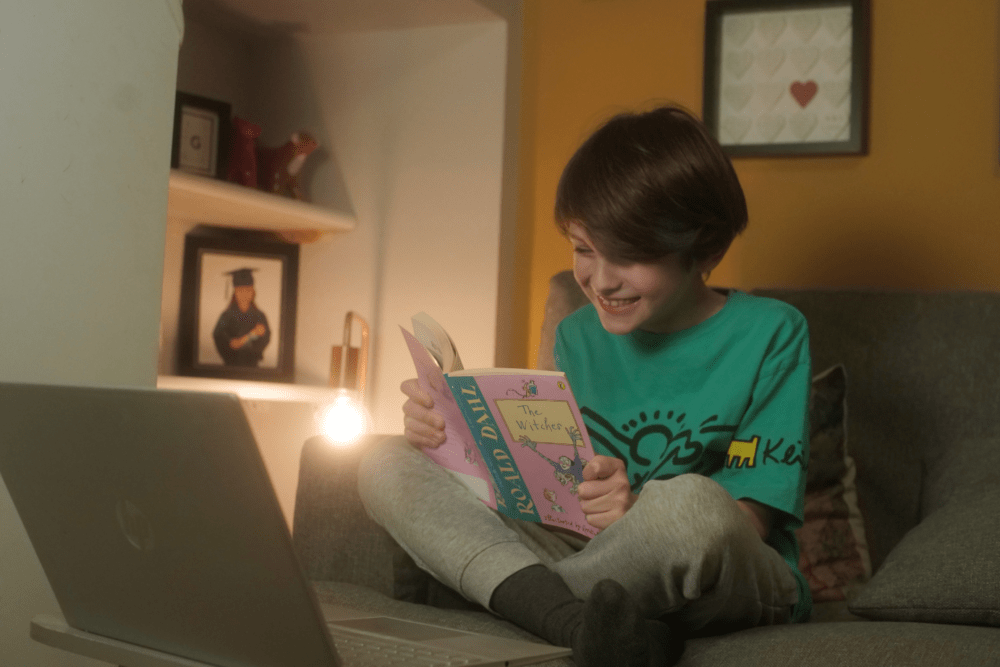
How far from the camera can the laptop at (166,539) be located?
1.86ft

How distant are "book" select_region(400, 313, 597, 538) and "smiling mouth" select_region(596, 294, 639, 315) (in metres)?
0.22

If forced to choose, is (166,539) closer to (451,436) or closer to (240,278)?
(451,436)

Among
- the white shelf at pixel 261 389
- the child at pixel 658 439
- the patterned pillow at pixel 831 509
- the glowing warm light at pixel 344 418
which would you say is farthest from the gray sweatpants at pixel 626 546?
the white shelf at pixel 261 389

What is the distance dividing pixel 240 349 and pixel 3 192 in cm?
90

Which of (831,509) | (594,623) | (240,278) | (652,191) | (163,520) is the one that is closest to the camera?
(163,520)

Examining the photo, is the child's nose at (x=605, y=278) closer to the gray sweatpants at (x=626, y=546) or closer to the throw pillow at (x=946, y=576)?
the gray sweatpants at (x=626, y=546)

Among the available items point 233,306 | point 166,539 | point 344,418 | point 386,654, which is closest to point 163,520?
point 166,539

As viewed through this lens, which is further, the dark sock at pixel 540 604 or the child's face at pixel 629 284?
the child's face at pixel 629 284

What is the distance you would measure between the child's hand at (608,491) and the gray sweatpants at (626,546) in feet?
0.07

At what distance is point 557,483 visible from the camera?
0.96 metres

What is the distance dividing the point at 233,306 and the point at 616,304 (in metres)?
0.99

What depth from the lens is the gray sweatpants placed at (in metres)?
0.84

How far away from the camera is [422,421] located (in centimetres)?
114

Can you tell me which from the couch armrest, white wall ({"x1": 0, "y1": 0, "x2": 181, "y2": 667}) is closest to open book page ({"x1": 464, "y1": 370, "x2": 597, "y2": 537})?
the couch armrest
